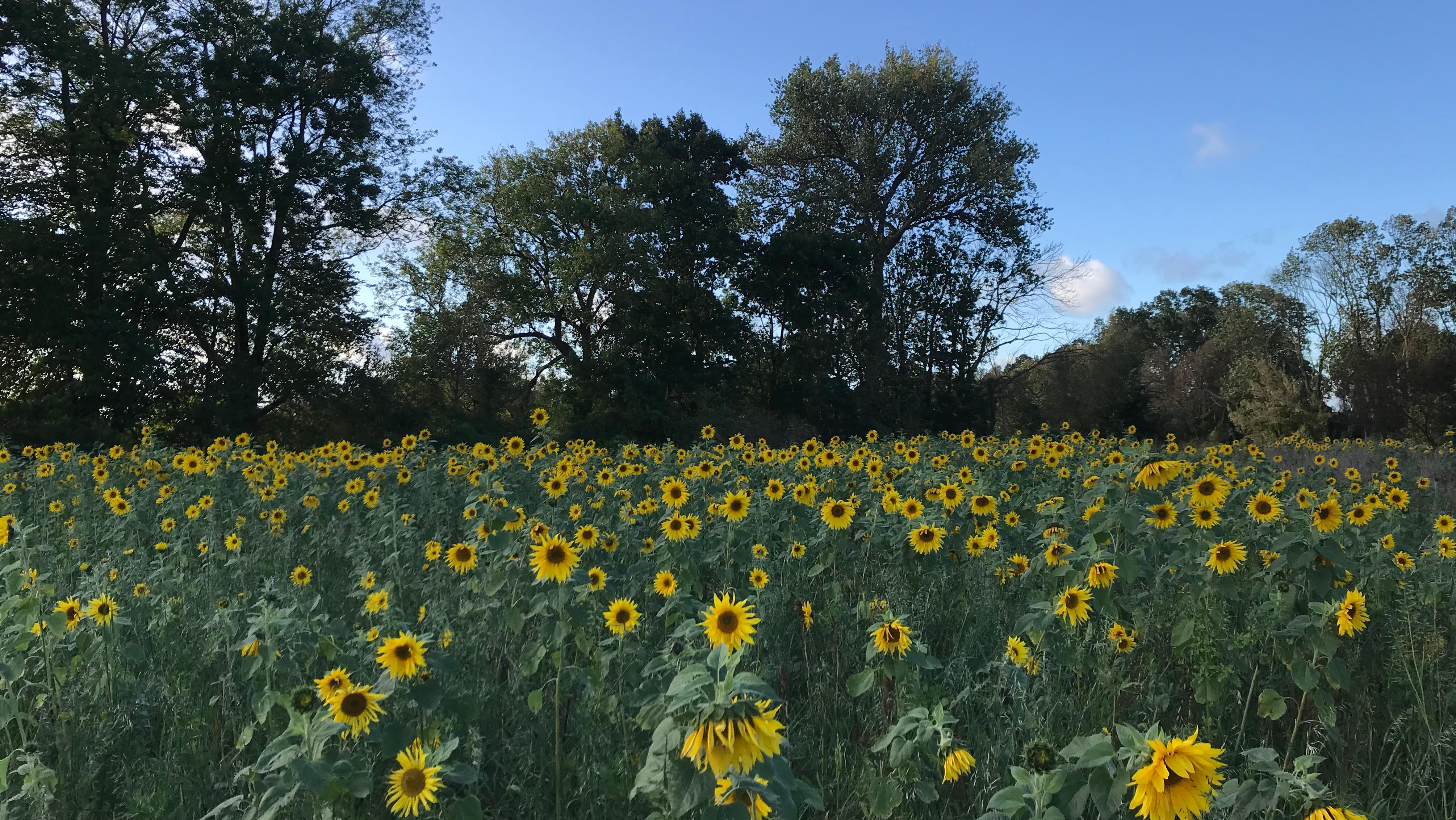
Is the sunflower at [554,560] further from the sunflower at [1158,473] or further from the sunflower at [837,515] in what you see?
the sunflower at [1158,473]

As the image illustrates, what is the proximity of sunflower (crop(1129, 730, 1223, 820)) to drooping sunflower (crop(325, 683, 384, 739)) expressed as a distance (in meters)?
1.40

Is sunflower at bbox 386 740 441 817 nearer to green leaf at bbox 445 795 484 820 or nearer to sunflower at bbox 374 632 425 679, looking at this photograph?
green leaf at bbox 445 795 484 820

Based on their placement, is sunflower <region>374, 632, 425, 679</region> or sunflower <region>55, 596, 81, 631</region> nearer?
sunflower <region>374, 632, 425, 679</region>

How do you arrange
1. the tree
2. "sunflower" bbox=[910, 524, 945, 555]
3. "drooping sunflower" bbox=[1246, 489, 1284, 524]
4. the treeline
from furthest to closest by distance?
the tree, the treeline, "sunflower" bbox=[910, 524, 945, 555], "drooping sunflower" bbox=[1246, 489, 1284, 524]

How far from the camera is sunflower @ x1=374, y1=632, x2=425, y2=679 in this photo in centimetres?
185

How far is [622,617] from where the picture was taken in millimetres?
2406

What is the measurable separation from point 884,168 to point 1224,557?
77.4 feet

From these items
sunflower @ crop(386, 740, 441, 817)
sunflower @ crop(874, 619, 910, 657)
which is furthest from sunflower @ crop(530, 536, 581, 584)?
sunflower @ crop(874, 619, 910, 657)

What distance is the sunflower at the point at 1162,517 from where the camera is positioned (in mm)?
3371

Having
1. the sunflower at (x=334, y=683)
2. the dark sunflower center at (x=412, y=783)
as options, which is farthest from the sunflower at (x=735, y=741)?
the sunflower at (x=334, y=683)

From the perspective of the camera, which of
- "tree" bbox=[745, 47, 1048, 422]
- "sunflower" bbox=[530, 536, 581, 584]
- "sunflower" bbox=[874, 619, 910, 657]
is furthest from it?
"tree" bbox=[745, 47, 1048, 422]

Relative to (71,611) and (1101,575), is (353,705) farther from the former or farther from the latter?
(1101,575)

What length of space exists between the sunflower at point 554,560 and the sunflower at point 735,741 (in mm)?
1175

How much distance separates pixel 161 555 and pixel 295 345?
51.3 ft
